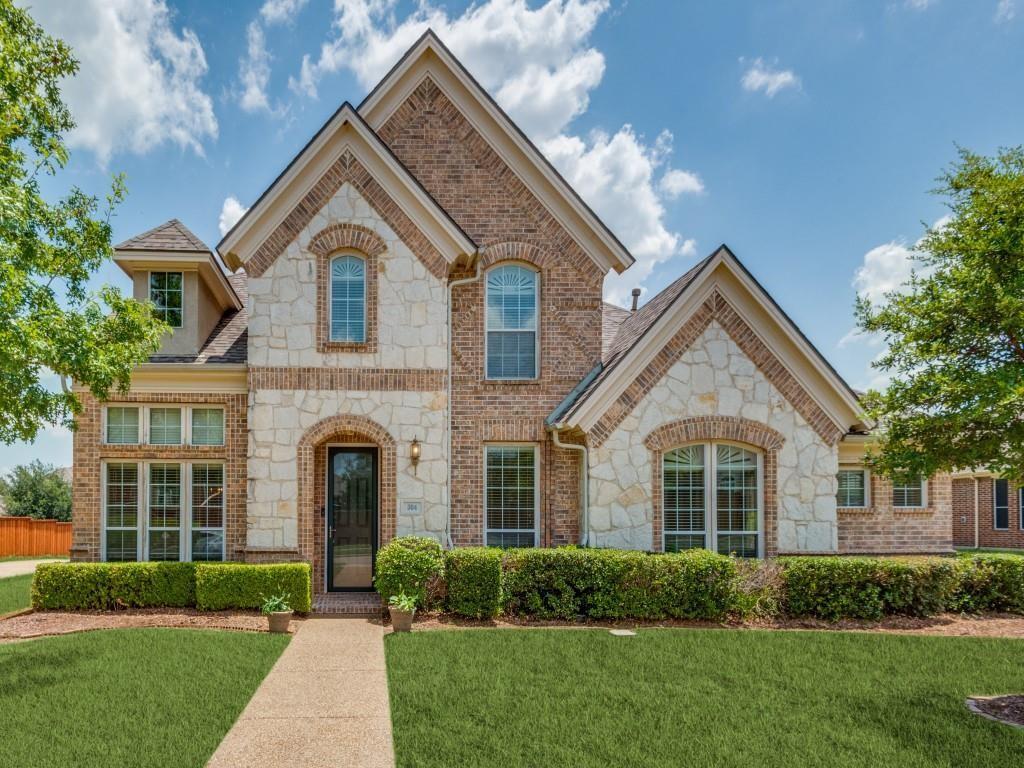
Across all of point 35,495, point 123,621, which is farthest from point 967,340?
point 35,495

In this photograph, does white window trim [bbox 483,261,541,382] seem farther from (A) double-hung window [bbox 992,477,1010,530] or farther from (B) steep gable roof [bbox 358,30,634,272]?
(A) double-hung window [bbox 992,477,1010,530]

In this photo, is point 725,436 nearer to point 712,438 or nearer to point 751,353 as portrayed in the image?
point 712,438

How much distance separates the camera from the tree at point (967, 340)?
6.86 metres

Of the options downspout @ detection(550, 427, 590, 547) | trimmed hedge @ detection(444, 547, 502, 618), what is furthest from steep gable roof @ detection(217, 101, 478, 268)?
trimmed hedge @ detection(444, 547, 502, 618)

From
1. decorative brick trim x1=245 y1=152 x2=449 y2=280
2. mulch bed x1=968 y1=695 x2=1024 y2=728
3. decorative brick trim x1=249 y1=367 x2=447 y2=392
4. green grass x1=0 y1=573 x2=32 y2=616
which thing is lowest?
green grass x1=0 y1=573 x2=32 y2=616

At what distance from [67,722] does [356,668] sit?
294cm

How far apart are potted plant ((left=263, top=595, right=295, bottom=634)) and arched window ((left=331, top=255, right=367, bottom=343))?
4.60 meters

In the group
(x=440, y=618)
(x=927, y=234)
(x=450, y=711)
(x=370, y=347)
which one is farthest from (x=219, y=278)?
(x=927, y=234)

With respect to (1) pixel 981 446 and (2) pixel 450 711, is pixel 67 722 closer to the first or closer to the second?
(2) pixel 450 711

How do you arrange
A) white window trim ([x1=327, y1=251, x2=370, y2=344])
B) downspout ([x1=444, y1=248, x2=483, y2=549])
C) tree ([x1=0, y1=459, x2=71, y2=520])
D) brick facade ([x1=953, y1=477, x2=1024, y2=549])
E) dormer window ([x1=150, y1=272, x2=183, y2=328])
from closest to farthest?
downspout ([x1=444, y1=248, x2=483, y2=549]) < white window trim ([x1=327, y1=251, x2=370, y2=344]) < dormer window ([x1=150, y1=272, x2=183, y2=328]) < brick facade ([x1=953, y1=477, x2=1024, y2=549]) < tree ([x1=0, y1=459, x2=71, y2=520])

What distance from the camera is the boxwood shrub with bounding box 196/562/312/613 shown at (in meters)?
10.8

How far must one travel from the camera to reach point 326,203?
39.9 ft

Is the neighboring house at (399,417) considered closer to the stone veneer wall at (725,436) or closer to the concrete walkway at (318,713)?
the stone veneer wall at (725,436)

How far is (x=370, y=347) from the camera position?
12031 mm
